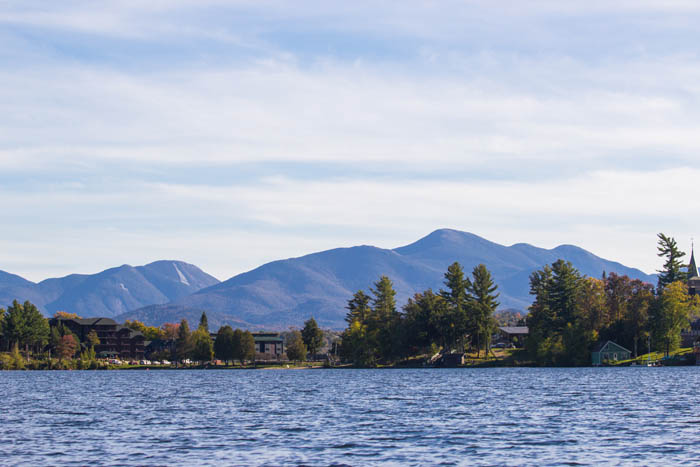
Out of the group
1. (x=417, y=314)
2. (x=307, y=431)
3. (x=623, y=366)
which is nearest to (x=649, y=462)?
(x=307, y=431)

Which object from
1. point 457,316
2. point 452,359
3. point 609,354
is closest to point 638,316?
point 609,354

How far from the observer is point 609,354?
586 ft

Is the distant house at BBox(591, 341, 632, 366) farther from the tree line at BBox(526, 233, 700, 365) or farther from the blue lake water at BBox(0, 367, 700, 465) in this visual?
the blue lake water at BBox(0, 367, 700, 465)

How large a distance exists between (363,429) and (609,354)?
135537 mm

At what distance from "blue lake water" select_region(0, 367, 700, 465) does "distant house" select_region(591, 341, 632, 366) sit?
90.0m

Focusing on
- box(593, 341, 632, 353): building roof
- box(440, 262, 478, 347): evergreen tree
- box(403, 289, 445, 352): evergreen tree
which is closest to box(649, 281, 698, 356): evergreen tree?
box(593, 341, 632, 353): building roof

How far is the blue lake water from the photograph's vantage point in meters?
42.2

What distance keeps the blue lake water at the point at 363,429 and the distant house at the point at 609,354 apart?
Result: 3542 inches

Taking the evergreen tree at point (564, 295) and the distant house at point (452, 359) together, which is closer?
the evergreen tree at point (564, 295)

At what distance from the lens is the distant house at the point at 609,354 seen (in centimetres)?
17812

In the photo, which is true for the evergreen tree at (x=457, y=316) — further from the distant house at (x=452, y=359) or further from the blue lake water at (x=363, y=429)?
the blue lake water at (x=363, y=429)

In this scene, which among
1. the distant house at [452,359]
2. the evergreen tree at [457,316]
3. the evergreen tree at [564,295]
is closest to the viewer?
the evergreen tree at [564,295]

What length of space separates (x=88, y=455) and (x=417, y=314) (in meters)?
155

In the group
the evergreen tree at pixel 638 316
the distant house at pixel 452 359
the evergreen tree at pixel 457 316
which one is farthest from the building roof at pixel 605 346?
the distant house at pixel 452 359
